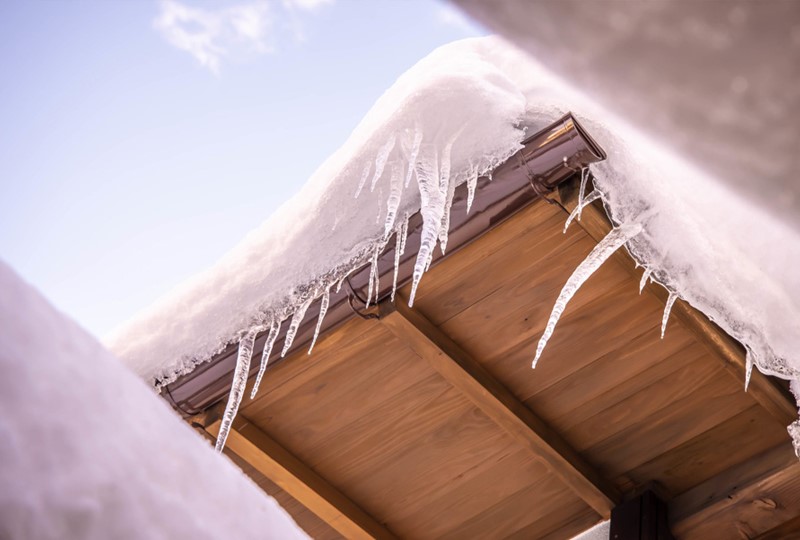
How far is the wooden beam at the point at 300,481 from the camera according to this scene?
149 inches

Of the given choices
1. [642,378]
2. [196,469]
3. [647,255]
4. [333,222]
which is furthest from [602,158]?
[196,469]

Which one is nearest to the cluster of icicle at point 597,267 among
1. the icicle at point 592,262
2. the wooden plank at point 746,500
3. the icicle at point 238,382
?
the icicle at point 592,262

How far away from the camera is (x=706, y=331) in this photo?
319 centimetres

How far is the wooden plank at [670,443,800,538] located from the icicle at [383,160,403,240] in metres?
1.90

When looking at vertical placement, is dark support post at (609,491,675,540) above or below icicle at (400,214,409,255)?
below

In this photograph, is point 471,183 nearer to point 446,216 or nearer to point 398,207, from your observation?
point 446,216

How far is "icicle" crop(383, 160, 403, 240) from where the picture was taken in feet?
9.94

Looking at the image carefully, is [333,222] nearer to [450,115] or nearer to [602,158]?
[450,115]

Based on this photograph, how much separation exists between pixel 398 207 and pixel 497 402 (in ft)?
3.30

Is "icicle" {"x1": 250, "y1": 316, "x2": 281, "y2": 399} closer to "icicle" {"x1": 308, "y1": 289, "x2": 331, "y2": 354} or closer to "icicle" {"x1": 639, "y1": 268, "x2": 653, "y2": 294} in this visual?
"icicle" {"x1": 308, "y1": 289, "x2": 331, "y2": 354}

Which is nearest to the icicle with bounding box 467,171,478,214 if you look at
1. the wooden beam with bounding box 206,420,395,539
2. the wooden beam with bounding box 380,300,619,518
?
the wooden beam with bounding box 380,300,619,518

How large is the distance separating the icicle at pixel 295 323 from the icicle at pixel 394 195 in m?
0.41

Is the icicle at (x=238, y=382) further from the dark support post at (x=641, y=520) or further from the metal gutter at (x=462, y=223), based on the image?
the dark support post at (x=641, y=520)

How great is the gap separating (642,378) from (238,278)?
166 cm
